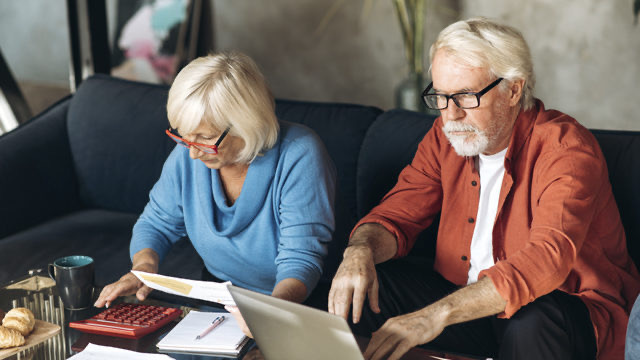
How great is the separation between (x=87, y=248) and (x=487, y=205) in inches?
51.9

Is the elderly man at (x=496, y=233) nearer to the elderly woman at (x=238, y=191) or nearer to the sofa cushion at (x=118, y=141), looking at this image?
the elderly woman at (x=238, y=191)

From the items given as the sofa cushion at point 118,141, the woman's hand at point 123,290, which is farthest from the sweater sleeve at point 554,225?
the sofa cushion at point 118,141

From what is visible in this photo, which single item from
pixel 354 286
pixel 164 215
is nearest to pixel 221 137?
pixel 164 215

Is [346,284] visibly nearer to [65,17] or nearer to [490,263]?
[490,263]

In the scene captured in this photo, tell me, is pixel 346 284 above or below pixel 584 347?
above

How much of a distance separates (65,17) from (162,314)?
7.28ft

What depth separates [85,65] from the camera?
3.09 metres

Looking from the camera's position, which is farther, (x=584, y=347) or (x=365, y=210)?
(x=365, y=210)

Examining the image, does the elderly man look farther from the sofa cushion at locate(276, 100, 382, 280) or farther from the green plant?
the green plant

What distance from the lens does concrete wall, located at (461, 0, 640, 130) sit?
8.96ft

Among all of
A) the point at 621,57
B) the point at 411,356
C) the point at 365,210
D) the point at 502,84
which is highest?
the point at 502,84

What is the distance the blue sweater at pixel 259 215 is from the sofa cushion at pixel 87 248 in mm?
307

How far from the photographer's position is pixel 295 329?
973 mm

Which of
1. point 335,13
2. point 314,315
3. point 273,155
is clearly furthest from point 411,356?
point 335,13
